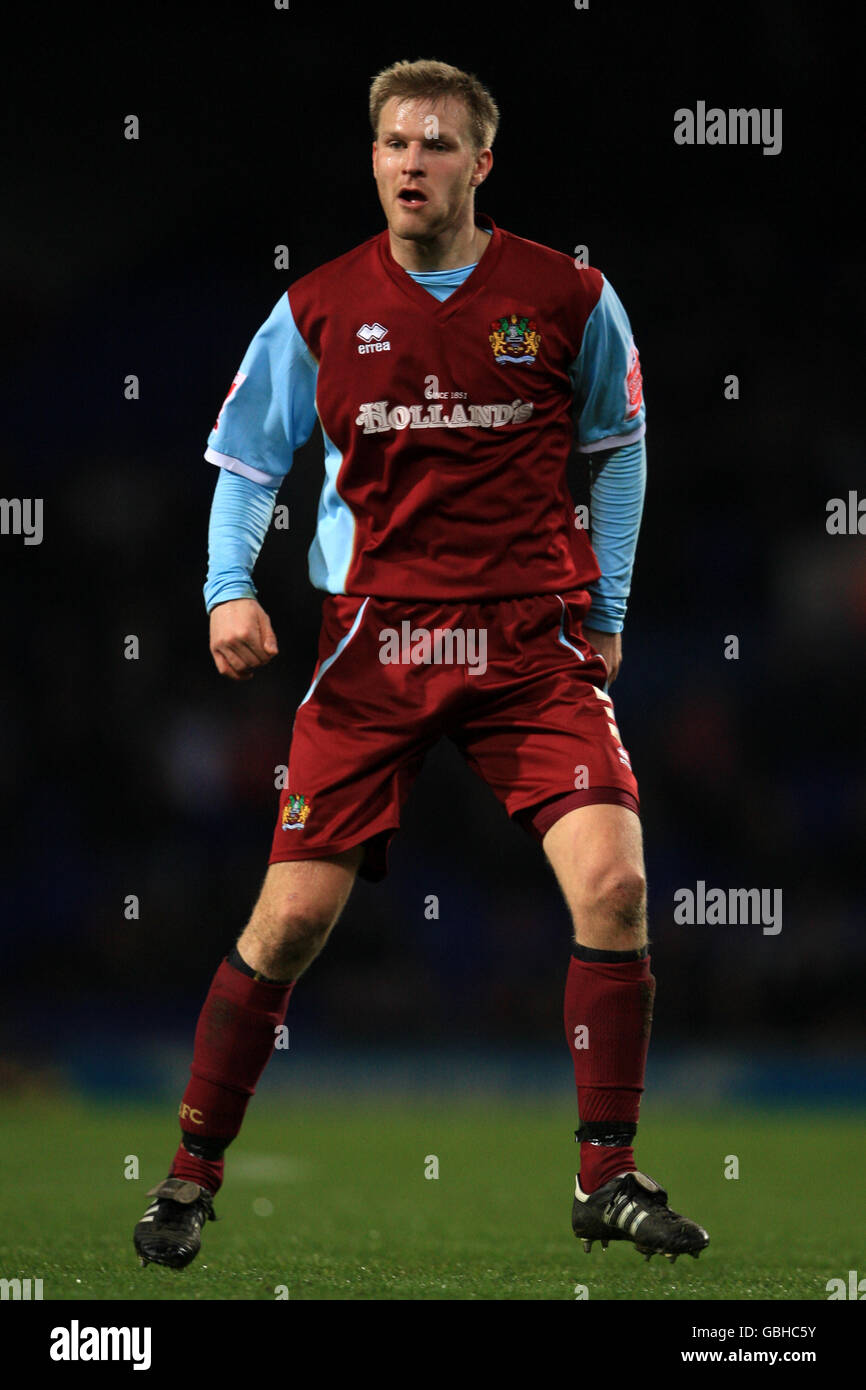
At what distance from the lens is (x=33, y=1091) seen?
8320 mm

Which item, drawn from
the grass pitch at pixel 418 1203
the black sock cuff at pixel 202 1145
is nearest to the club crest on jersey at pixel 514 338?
the black sock cuff at pixel 202 1145

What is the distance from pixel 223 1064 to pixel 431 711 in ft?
2.83

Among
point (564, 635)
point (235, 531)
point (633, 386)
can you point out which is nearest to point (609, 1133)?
point (564, 635)

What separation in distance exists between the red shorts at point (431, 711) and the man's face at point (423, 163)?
31.7 inches

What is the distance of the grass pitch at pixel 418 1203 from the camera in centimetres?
367

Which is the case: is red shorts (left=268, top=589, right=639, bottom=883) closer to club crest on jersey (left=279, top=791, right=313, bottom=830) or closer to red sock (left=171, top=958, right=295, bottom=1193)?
club crest on jersey (left=279, top=791, right=313, bottom=830)

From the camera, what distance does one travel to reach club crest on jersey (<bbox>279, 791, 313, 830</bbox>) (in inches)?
141

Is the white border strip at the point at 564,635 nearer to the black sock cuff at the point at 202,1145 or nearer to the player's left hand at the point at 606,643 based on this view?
the player's left hand at the point at 606,643

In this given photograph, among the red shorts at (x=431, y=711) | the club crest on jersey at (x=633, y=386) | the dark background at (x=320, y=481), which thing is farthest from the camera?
the dark background at (x=320, y=481)

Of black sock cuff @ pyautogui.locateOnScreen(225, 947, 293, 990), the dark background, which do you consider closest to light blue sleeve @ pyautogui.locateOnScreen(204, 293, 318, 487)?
black sock cuff @ pyautogui.locateOnScreen(225, 947, 293, 990)

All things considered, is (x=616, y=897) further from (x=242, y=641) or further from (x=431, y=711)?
(x=242, y=641)

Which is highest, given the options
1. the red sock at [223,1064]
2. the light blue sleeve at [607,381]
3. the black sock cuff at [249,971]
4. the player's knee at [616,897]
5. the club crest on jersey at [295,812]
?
the light blue sleeve at [607,381]

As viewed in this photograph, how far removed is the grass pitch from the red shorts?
0.95m

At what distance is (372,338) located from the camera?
3.64 meters
